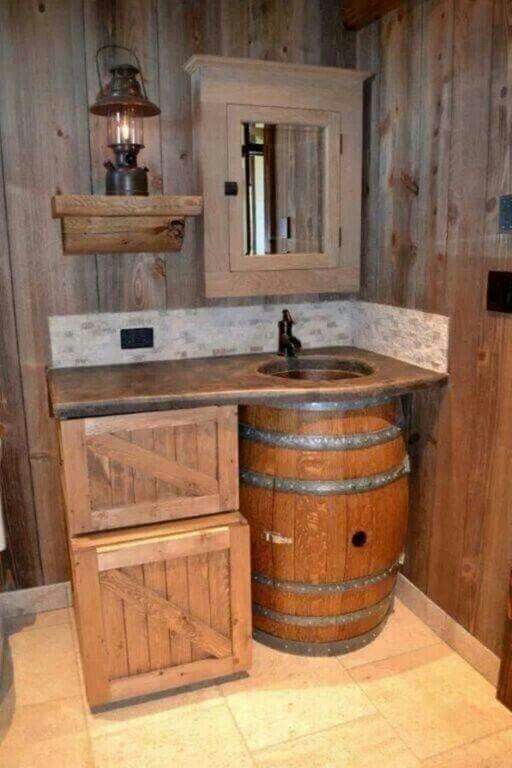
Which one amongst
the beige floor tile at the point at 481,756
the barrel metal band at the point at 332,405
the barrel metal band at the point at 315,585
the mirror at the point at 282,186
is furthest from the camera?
the mirror at the point at 282,186

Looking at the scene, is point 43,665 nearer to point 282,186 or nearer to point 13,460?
point 13,460

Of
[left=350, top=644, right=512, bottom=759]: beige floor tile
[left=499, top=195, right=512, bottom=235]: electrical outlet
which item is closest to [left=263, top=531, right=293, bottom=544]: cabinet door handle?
[left=350, top=644, right=512, bottom=759]: beige floor tile

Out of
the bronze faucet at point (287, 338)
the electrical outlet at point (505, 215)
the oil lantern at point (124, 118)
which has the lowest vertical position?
the bronze faucet at point (287, 338)

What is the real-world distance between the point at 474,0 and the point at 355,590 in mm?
1697

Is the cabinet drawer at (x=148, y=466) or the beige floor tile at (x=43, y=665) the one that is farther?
the beige floor tile at (x=43, y=665)

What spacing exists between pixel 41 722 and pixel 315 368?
1379 millimetres

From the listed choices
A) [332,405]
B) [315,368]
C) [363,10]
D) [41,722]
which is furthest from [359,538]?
[363,10]

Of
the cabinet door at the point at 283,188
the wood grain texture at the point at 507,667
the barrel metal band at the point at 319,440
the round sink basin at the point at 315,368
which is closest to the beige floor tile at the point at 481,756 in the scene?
the wood grain texture at the point at 507,667

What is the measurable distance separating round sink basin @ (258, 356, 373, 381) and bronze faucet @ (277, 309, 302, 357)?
0.03 metres

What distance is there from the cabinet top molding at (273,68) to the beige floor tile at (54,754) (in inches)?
78.3

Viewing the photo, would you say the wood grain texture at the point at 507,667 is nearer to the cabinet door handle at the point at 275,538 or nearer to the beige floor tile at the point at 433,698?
the beige floor tile at the point at 433,698

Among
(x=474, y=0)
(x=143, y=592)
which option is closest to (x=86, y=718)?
(x=143, y=592)

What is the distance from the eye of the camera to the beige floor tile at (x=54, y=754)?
164cm

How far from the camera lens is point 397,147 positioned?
2145mm
